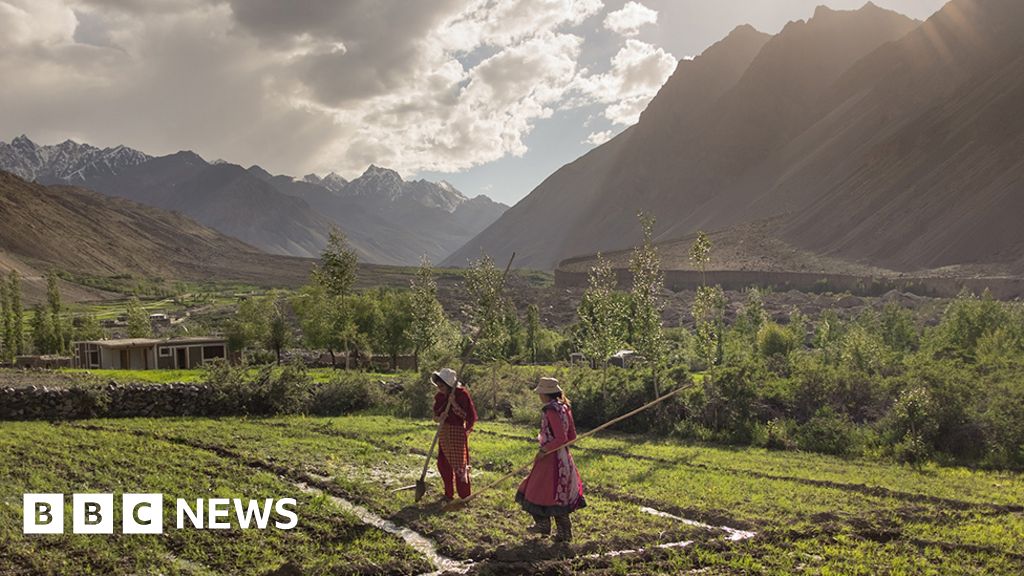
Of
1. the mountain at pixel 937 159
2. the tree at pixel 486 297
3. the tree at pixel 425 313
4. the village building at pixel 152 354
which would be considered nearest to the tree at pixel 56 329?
the village building at pixel 152 354

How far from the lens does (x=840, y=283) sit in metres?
109

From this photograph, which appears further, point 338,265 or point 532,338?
point 532,338

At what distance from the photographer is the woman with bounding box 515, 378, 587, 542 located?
1133cm

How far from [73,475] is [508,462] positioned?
31.5ft

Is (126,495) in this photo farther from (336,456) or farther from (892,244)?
(892,244)

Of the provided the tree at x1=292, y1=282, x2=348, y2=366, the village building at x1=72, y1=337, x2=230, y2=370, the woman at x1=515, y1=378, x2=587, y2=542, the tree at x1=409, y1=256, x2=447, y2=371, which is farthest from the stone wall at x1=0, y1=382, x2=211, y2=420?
the village building at x1=72, y1=337, x2=230, y2=370

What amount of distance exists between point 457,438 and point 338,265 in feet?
121

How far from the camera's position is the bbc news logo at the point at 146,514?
36.9 feet

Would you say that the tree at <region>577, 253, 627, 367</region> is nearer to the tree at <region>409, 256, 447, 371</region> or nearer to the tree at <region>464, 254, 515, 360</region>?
the tree at <region>464, 254, 515, 360</region>

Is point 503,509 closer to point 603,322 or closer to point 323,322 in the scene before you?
point 603,322

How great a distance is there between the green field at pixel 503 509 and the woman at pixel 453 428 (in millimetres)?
578

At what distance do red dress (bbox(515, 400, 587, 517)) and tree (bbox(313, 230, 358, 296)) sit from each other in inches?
1514

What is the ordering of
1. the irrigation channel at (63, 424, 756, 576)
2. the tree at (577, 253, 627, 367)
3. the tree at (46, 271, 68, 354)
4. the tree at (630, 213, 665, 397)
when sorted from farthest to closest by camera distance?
the tree at (46, 271, 68, 354)
the tree at (577, 253, 627, 367)
the tree at (630, 213, 665, 397)
the irrigation channel at (63, 424, 756, 576)

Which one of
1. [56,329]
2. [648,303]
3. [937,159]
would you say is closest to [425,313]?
[648,303]
